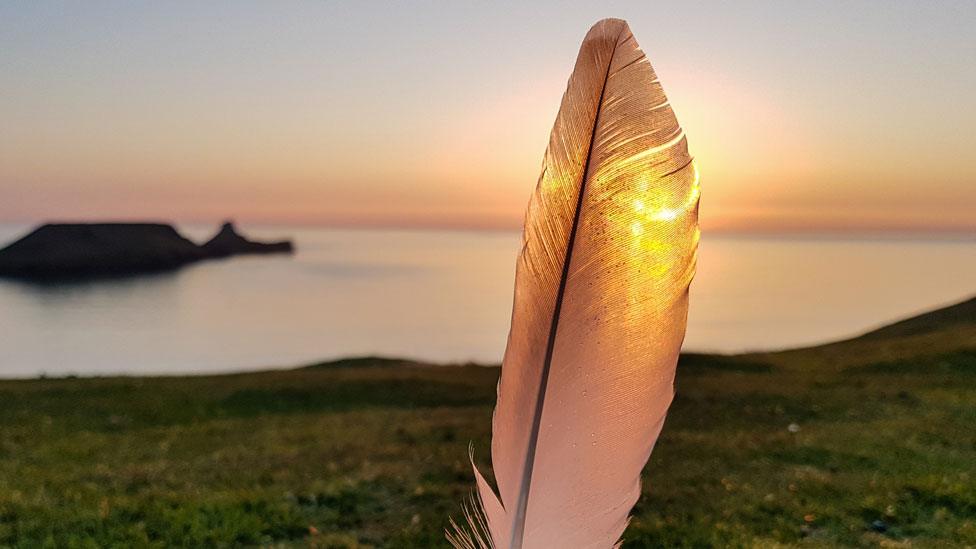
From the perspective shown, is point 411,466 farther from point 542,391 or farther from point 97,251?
point 97,251

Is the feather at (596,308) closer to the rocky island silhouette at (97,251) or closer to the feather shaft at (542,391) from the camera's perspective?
the feather shaft at (542,391)

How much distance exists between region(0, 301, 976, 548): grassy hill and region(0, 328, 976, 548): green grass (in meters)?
0.03

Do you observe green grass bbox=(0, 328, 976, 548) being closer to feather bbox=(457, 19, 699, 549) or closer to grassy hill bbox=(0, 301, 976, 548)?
grassy hill bbox=(0, 301, 976, 548)

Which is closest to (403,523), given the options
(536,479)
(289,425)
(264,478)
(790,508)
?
(264,478)

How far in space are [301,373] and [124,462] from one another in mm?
11808

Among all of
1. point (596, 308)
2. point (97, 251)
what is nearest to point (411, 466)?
point (596, 308)

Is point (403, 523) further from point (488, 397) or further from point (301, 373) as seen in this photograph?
point (301, 373)

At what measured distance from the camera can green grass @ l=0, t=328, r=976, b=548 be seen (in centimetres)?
667

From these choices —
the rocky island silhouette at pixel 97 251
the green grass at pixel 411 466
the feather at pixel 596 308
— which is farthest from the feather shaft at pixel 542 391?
the rocky island silhouette at pixel 97 251

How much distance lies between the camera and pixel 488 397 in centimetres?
1878

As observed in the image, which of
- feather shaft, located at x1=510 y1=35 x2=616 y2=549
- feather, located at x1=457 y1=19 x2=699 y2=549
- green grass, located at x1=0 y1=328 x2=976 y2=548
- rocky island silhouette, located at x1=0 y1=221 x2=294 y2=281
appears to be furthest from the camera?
rocky island silhouette, located at x1=0 y1=221 x2=294 y2=281

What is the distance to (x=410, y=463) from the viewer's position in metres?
9.15

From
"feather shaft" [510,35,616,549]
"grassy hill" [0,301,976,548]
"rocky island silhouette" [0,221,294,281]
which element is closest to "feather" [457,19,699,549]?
"feather shaft" [510,35,616,549]

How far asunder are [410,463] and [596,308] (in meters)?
6.39
